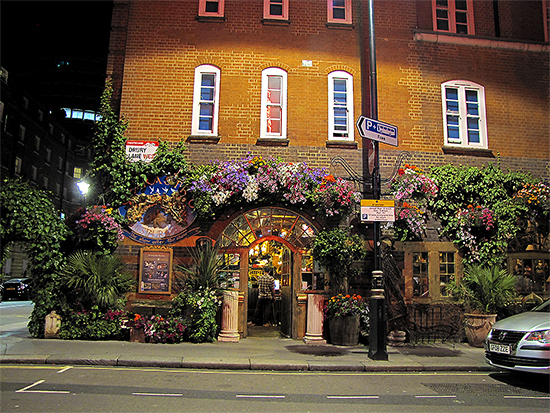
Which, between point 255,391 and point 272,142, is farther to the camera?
point 272,142

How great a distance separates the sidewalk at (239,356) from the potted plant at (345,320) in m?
0.36

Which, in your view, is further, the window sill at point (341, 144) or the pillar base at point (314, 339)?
the window sill at point (341, 144)

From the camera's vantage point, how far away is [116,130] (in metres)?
12.6

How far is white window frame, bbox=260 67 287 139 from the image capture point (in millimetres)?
13188

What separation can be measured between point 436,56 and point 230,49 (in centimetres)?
640

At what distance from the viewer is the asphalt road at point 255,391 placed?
5984 millimetres

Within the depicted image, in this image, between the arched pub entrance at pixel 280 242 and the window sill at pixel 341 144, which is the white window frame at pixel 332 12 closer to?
the window sill at pixel 341 144

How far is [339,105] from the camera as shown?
13.5m

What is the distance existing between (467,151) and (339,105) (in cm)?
412

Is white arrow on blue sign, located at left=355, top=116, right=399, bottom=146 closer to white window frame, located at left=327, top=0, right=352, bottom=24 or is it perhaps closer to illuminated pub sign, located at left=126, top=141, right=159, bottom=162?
white window frame, located at left=327, top=0, right=352, bottom=24

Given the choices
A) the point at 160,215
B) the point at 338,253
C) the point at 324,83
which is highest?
the point at 324,83

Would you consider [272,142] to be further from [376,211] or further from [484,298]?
[484,298]

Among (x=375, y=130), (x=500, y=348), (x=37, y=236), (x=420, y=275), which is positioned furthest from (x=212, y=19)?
(x=500, y=348)

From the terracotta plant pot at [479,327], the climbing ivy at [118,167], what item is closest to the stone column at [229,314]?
the climbing ivy at [118,167]
